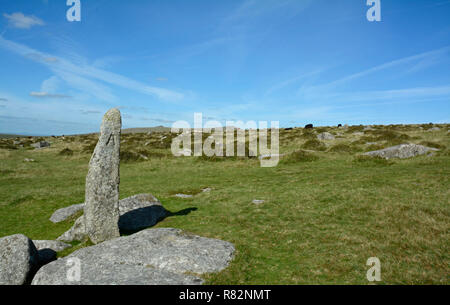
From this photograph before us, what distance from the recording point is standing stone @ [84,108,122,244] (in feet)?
43.0

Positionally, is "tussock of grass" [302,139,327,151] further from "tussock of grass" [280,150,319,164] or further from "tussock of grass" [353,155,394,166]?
"tussock of grass" [353,155,394,166]

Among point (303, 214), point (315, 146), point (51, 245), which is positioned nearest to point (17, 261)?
point (51, 245)

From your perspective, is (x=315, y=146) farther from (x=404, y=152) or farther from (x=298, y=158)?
(x=404, y=152)

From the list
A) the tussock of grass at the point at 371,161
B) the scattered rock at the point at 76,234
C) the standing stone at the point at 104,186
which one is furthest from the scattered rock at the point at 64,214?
the tussock of grass at the point at 371,161

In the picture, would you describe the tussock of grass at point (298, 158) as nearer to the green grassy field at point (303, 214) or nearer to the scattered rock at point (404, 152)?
the green grassy field at point (303, 214)

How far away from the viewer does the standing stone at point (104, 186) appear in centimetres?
1310

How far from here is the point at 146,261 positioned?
9.97 metres

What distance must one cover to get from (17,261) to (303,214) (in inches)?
512

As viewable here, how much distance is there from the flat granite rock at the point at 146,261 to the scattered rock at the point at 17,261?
696 mm

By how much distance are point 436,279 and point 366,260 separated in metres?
2.01

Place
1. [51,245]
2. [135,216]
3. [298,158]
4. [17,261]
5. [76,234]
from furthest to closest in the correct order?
[298,158] → [135,216] → [76,234] → [51,245] → [17,261]

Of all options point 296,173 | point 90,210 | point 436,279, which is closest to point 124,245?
point 90,210

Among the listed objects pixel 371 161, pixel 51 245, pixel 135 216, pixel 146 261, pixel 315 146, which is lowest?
pixel 51 245
